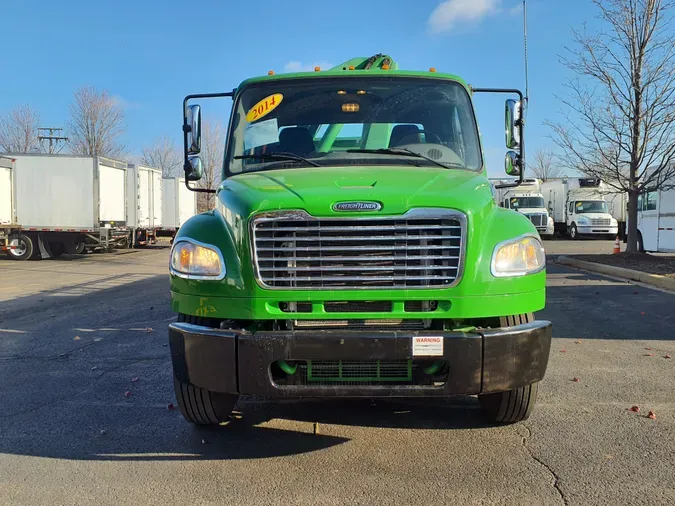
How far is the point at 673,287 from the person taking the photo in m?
10.4

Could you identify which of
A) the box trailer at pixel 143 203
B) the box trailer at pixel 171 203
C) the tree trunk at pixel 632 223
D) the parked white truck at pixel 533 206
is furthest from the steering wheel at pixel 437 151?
the parked white truck at pixel 533 206

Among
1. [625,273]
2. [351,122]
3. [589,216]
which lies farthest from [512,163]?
[589,216]

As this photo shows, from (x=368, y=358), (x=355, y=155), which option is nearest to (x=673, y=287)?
(x=355, y=155)

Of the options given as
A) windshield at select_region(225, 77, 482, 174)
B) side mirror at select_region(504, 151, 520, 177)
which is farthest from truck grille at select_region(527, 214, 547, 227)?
windshield at select_region(225, 77, 482, 174)

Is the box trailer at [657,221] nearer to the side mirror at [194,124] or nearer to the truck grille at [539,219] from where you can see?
the truck grille at [539,219]

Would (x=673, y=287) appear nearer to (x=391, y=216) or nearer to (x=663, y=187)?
(x=663, y=187)

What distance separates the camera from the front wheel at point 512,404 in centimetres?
375

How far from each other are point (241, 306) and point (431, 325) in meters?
1.13

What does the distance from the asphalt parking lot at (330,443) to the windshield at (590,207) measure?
88.8 feet

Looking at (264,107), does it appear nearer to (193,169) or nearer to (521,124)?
(193,169)

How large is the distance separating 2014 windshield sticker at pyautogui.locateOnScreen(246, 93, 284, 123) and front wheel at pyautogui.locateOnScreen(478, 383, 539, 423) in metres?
2.83

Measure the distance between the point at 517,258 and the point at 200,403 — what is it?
2242 millimetres

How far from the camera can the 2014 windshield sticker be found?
4.67 metres

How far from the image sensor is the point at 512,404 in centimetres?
379
